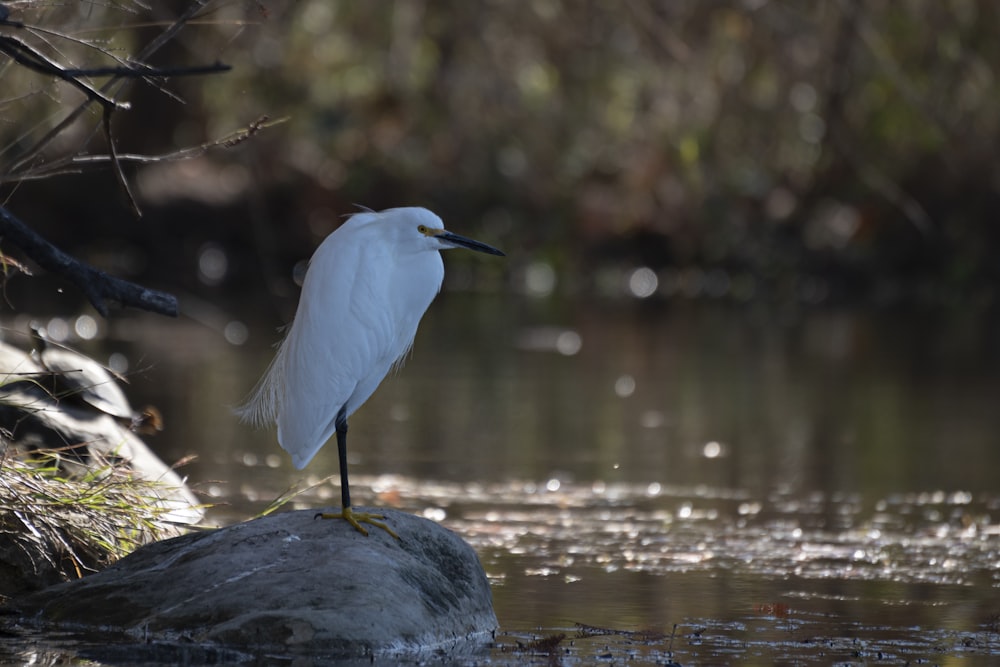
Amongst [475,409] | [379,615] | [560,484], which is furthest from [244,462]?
[379,615]

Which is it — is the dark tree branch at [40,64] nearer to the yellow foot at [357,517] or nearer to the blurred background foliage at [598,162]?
the yellow foot at [357,517]

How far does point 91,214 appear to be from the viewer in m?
20.8

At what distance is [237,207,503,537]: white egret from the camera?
5.26 meters

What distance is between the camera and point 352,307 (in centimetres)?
529

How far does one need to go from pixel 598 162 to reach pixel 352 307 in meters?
18.1

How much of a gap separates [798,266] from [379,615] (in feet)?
57.8

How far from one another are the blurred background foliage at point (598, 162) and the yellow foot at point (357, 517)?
1472 cm

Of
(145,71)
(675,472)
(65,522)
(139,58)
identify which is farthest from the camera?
(675,472)

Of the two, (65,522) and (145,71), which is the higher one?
(145,71)

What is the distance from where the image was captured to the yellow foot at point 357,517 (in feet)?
17.1

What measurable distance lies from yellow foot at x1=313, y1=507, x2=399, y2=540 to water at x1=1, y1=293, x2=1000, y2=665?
1.04ft

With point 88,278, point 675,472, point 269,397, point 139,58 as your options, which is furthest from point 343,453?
point 675,472

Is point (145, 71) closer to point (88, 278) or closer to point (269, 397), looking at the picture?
point (88, 278)

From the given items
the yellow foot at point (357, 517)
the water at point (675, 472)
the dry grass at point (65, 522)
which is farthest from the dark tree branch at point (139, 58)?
the yellow foot at point (357, 517)
